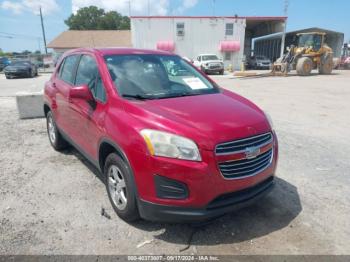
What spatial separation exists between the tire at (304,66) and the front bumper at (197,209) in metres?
21.5

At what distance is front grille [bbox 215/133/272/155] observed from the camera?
98.6 inches

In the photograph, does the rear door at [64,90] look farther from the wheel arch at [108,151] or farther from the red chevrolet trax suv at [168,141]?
the wheel arch at [108,151]

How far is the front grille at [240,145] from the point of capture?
2.50 meters

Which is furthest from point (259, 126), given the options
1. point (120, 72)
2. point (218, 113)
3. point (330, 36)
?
point (330, 36)

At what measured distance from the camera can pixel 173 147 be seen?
8.09ft

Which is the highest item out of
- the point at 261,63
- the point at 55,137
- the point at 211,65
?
the point at 55,137

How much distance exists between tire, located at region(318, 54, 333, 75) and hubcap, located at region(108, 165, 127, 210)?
80.4 feet

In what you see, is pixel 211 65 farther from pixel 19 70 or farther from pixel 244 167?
pixel 244 167

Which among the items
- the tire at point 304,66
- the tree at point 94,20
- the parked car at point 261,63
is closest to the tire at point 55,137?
the tire at point 304,66

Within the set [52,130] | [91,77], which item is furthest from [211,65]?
[91,77]

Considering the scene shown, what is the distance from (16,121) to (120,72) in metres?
5.46

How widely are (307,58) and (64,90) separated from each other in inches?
845

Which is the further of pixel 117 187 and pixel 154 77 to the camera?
pixel 154 77

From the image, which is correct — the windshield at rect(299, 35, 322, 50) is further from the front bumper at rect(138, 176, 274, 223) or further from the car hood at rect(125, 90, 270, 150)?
the front bumper at rect(138, 176, 274, 223)
